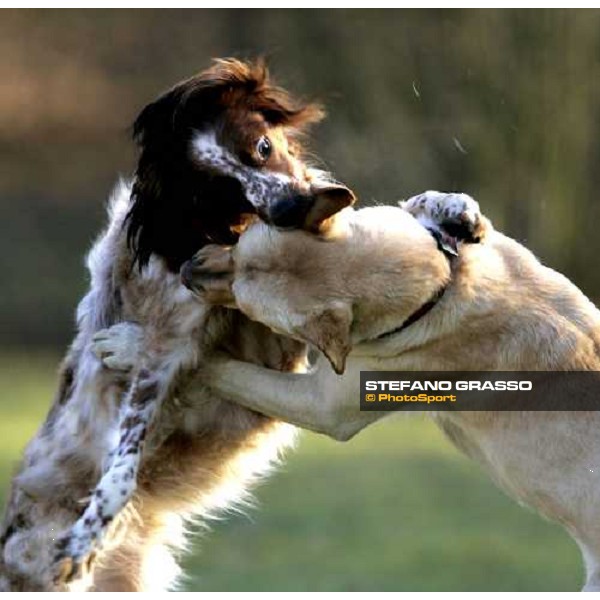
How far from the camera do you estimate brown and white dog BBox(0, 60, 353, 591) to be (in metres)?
6.36

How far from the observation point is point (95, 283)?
687 cm

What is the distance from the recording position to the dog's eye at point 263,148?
639cm

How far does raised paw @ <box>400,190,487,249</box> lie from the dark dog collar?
16mm

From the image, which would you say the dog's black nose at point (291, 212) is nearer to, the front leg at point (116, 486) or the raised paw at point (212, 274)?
the raised paw at point (212, 274)

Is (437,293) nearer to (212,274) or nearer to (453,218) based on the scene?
(453,218)

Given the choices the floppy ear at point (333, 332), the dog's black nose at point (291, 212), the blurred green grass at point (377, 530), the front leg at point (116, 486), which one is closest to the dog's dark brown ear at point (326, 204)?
the dog's black nose at point (291, 212)

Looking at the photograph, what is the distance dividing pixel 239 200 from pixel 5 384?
41.6 ft

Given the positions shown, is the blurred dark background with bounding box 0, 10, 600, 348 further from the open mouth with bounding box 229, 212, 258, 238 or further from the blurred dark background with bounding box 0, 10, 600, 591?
the open mouth with bounding box 229, 212, 258, 238

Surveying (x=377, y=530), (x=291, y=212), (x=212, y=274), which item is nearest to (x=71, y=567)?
(x=212, y=274)

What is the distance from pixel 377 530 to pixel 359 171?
565 centimetres

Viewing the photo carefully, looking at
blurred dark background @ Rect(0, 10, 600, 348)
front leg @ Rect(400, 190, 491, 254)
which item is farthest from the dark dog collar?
blurred dark background @ Rect(0, 10, 600, 348)

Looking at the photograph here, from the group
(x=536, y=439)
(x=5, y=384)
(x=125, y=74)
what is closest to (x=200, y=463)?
(x=536, y=439)

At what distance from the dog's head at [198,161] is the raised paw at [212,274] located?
20 centimetres

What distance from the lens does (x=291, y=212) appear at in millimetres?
5945
